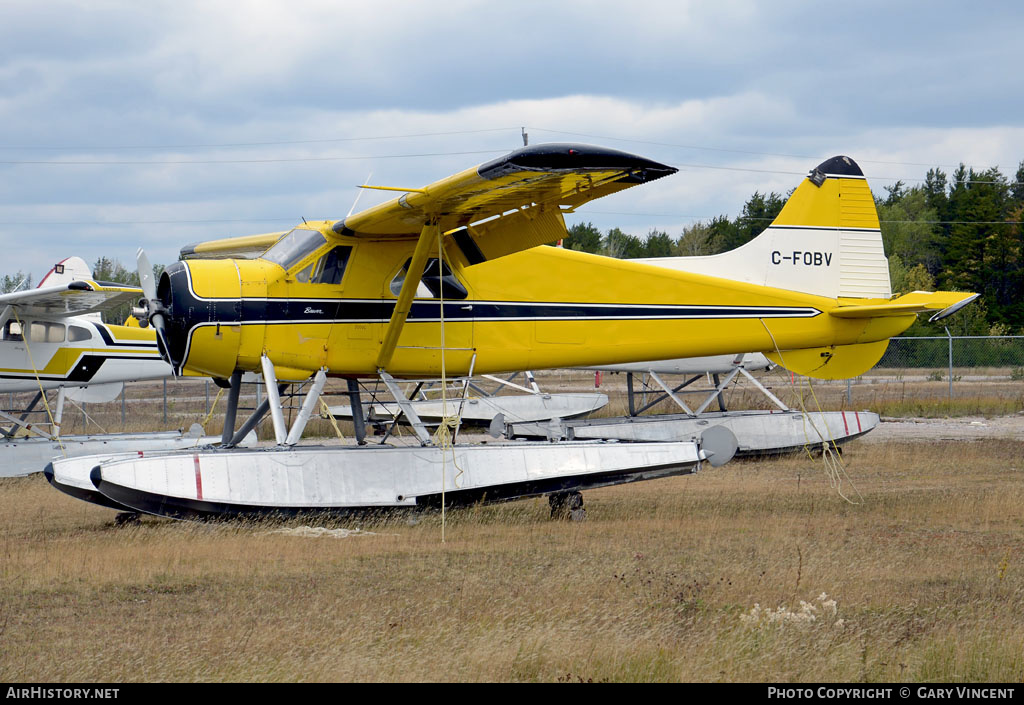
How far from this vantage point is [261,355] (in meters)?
10.8

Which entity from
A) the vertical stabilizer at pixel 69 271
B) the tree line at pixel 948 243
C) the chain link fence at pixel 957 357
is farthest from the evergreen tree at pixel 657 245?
the vertical stabilizer at pixel 69 271

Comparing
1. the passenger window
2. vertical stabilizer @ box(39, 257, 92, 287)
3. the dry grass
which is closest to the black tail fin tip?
the dry grass

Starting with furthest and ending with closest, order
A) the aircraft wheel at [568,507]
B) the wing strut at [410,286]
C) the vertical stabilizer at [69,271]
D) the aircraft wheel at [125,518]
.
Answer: the vertical stabilizer at [69,271] → the aircraft wheel at [568,507] → the aircraft wheel at [125,518] → the wing strut at [410,286]

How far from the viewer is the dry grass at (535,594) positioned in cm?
552

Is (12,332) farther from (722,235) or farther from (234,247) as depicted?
(722,235)

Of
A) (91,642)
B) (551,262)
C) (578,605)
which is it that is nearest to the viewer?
(91,642)

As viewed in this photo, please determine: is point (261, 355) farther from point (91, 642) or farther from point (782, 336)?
point (782, 336)

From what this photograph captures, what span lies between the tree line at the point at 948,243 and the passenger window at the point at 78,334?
37.5 meters

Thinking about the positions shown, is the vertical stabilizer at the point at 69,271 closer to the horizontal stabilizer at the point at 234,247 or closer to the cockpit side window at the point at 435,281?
the horizontal stabilizer at the point at 234,247

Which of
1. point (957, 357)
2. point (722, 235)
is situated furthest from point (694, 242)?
point (957, 357)

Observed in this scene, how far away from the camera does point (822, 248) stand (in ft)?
50.6

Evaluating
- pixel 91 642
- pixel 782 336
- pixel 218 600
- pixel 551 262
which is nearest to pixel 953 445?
pixel 782 336

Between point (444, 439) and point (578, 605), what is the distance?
3.95m

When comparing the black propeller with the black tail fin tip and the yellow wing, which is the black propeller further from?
the black tail fin tip
